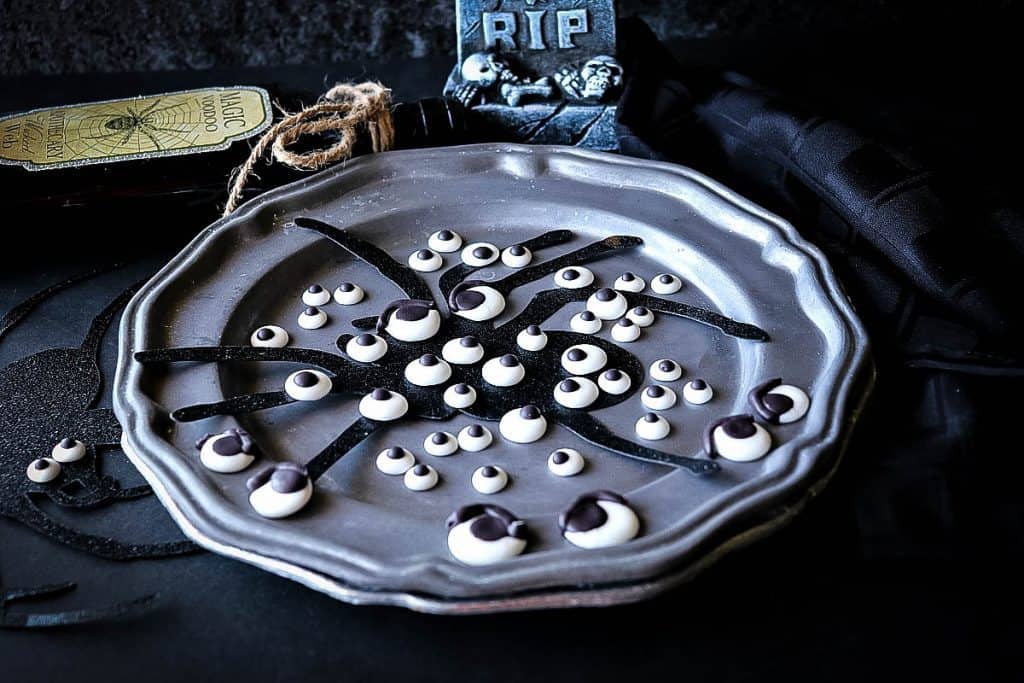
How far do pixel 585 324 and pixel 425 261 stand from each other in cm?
12

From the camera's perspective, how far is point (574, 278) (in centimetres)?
66

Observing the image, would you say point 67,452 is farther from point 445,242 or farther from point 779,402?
point 779,402

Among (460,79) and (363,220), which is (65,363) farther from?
(460,79)

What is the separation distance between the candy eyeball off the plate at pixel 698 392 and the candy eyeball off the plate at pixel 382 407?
15 centimetres

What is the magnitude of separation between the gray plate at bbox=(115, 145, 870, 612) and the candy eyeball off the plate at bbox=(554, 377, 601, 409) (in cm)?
1

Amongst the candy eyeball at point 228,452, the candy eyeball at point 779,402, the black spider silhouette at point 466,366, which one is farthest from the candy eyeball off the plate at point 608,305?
the candy eyeball at point 228,452

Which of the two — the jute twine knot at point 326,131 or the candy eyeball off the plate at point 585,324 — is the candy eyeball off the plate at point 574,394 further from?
the jute twine knot at point 326,131

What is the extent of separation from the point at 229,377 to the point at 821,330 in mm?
326

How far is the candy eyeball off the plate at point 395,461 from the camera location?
1.75 ft

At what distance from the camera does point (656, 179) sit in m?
0.72

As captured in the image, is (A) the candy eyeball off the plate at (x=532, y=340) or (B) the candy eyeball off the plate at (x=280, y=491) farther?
(A) the candy eyeball off the plate at (x=532, y=340)

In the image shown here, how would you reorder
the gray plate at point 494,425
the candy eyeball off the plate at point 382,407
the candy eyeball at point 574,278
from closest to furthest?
the gray plate at point 494,425, the candy eyeball off the plate at point 382,407, the candy eyeball at point 574,278

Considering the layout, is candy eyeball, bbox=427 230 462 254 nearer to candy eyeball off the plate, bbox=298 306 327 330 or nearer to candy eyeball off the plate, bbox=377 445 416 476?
candy eyeball off the plate, bbox=298 306 327 330

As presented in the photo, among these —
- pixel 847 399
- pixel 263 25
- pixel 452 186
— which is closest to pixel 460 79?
pixel 452 186
